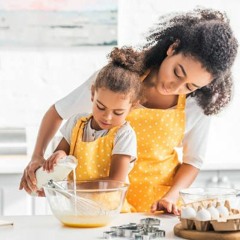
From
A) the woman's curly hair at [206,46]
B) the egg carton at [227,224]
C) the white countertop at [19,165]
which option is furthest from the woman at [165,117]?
the white countertop at [19,165]

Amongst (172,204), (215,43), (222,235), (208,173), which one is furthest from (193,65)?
(208,173)

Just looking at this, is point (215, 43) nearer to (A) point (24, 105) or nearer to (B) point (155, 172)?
(B) point (155, 172)

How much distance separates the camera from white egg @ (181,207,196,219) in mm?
1608

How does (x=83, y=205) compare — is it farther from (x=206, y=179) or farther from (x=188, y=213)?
(x=206, y=179)

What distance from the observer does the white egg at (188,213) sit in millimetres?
1608

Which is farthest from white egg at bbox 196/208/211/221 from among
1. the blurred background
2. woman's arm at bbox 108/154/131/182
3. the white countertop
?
the blurred background

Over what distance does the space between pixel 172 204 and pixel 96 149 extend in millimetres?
289

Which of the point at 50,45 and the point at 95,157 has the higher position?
the point at 50,45

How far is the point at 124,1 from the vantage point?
341cm

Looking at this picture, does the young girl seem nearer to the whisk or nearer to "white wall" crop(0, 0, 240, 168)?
the whisk

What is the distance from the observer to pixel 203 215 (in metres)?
1.58

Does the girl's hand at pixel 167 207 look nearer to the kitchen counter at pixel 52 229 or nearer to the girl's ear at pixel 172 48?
the kitchen counter at pixel 52 229

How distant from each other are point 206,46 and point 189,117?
12.9 inches

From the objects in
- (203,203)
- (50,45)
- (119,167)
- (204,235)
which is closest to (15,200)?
(50,45)
